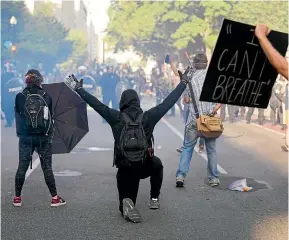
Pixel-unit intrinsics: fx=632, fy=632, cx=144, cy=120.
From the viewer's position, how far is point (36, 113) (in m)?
7.27

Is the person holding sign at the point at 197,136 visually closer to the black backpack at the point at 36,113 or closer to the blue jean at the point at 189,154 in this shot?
the blue jean at the point at 189,154

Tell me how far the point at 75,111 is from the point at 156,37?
41934mm

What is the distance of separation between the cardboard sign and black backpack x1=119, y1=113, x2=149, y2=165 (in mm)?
2405

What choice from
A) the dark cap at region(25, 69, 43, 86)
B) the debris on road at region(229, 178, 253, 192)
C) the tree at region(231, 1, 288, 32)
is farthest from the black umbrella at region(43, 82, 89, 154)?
the tree at region(231, 1, 288, 32)

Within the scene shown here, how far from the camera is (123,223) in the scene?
675 cm

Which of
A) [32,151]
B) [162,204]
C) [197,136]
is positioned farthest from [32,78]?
[197,136]

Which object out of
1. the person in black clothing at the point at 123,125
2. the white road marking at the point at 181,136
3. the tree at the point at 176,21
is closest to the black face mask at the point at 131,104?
the person in black clothing at the point at 123,125

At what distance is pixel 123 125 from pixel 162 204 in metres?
1.44

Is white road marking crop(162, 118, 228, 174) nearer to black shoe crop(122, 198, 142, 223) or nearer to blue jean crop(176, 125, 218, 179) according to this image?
blue jean crop(176, 125, 218, 179)

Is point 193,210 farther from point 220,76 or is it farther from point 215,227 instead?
point 220,76

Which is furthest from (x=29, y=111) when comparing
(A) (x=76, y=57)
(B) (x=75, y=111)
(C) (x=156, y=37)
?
(A) (x=76, y=57)

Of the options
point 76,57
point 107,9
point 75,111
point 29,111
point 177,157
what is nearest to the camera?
point 29,111

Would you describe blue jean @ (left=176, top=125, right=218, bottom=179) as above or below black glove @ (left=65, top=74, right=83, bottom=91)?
below

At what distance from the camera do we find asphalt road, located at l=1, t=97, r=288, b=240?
6.39m
